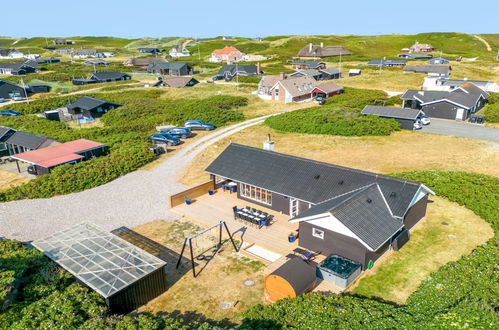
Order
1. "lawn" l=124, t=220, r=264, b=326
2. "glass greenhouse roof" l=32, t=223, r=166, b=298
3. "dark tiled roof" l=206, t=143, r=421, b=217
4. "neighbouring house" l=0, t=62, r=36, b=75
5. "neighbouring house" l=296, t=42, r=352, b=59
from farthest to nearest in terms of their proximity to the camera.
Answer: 1. "neighbouring house" l=296, t=42, r=352, b=59
2. "neighbouring house" l=0, t=62, r=36, b=75
3. "dark tiled roof" l=206, t=143, r=421, b=217
4. "lawn" l=124, t=220, r=264, b=326
5. "glass greenhouse roof" l=32, t=223, r=166, b=298

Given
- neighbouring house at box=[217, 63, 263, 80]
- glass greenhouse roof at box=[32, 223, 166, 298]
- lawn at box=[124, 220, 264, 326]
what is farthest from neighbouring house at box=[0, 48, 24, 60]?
lawn at box=[124, 220, 264, 326]

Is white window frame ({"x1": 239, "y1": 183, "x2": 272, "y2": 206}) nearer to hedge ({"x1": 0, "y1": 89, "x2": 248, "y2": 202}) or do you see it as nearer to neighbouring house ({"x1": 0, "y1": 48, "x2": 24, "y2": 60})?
hedge ({"x1": 0, "y1": 89, "x2": 248, "y2": 202})

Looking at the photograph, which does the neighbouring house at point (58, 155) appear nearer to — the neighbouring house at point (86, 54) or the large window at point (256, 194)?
→ the large window at point (256, 194)

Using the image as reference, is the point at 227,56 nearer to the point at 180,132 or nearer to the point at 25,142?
the point at 180,132

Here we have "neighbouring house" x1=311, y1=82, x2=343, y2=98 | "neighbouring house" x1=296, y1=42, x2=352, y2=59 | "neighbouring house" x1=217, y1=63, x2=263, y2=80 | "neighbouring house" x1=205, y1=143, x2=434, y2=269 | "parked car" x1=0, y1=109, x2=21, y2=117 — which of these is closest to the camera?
"neighbouring house" x1=205, y1=143, x2=434, y2=269

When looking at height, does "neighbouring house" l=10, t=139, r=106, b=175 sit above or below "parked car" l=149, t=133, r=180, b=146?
above

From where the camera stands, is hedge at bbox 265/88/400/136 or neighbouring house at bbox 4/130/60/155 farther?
hedge at bbox 265/88/400/136

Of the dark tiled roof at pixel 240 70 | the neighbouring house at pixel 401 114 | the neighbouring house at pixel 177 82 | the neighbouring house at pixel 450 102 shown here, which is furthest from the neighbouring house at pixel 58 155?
the dark tiled roof at pixel 240 70
